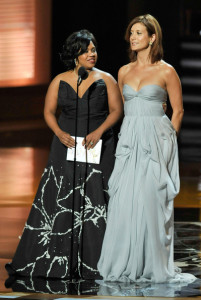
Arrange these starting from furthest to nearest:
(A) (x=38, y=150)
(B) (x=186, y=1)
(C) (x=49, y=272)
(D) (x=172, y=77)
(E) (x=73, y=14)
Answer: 1. (B) (x=186, y=1)
2. (E) (x=73, y=14)
3. (A) (x=38, y=150)
4. (C) (x=49, y=272)
5. (D) (x=172, y=77)

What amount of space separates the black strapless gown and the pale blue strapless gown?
292mm

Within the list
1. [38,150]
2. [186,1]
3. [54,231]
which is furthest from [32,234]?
[186,1]

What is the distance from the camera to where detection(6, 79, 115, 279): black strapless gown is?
20.0 ft

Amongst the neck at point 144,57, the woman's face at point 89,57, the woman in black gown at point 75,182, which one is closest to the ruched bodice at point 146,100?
the neck at point 144,57

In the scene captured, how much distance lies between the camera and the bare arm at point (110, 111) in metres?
6.02

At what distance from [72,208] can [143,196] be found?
651 millimetres

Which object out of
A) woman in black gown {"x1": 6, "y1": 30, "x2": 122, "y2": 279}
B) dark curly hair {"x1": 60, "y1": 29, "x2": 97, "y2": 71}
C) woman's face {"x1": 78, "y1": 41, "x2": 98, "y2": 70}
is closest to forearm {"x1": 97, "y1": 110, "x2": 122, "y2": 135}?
woman in black gown {"x1": 6, "y1": 30, "x2": 122, "y2": 279}

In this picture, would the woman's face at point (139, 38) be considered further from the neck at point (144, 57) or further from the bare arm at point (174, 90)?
the bare arm at point (174, 90)

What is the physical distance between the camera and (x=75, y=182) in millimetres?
6211

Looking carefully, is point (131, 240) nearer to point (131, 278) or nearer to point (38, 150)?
point (131, 278)

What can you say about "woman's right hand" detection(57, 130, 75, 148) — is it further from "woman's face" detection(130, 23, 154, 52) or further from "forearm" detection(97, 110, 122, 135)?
"woman's face" detection(130, 23, 154, 52)

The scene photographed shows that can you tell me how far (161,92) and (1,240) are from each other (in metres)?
2.38

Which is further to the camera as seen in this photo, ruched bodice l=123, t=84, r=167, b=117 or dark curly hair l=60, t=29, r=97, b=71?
dark curly hair l=60, t=29, r=97, b=71

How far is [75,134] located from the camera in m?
5.96
